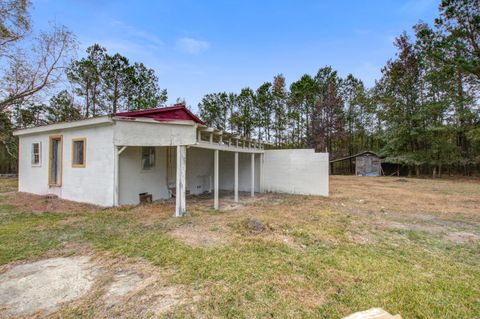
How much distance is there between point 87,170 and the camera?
7.27 meters

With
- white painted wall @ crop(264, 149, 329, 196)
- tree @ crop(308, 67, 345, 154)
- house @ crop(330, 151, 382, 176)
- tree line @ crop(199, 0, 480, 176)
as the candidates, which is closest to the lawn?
white painted wall @ crop(264, 149, 329, 196)

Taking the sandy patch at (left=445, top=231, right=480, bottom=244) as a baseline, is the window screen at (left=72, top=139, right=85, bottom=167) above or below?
above

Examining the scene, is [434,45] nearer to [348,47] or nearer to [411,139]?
[411,139]

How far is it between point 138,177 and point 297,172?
6625 mm

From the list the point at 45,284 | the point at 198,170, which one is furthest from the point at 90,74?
the point at 45,284

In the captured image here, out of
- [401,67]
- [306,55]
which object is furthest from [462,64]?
[306,55]

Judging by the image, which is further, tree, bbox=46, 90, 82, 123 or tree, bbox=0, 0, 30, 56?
tree, bbox=46, 90, 82, 123

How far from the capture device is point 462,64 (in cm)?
1509

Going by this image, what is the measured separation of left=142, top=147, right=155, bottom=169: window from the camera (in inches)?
306

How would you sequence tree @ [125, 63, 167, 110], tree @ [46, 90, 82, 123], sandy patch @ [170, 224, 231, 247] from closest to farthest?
sandy patch @ [170, 224, 231, 247] < tree @ [46, 90, 82, 123] < tree @ [125, 63, 167, 110]

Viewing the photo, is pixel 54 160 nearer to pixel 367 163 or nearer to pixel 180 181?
pixel 180 181

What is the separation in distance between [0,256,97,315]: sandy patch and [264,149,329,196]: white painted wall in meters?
8.39

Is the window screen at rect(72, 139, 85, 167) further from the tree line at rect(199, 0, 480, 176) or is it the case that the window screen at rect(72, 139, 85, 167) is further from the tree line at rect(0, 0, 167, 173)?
the tree line at rect(199, 0, 480, 176)

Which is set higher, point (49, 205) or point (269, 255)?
point (49, 205)
